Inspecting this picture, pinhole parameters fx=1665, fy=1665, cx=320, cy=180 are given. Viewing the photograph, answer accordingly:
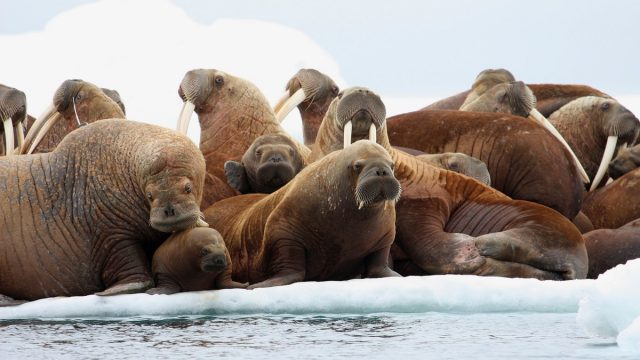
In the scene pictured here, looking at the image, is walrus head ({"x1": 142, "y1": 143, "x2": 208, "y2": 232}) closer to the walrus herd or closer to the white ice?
the walrus herd

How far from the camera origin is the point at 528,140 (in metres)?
13.7

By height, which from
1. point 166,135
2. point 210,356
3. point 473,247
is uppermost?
point 166,135

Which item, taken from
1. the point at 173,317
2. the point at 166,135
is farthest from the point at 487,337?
the point at 166,135

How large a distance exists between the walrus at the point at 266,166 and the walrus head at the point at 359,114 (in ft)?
1.39

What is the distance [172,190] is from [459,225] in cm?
245

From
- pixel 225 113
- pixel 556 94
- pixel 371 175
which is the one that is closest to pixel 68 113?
pixel 225 113

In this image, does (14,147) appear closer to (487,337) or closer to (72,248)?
(72,248)

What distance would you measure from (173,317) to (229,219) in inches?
61.3

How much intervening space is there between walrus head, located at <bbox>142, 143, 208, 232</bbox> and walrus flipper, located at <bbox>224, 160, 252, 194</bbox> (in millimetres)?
1913

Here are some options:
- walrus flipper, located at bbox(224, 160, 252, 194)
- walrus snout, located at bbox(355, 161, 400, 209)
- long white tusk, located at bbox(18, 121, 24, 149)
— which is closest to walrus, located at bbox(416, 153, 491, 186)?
walrus flipper, located at bbox(224, 160, 252, 194)

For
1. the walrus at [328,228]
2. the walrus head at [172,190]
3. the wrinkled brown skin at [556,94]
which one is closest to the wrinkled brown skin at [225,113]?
the walrus at [328,228]

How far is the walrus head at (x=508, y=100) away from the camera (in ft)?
51.5

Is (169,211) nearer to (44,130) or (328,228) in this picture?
(328,228)

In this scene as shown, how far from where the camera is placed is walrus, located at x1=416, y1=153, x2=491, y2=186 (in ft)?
42.4
